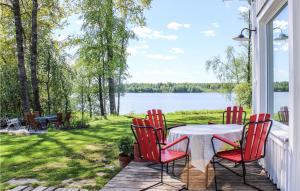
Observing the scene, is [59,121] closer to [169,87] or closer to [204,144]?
[204,144]

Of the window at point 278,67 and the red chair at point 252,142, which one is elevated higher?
the window at point 278,67

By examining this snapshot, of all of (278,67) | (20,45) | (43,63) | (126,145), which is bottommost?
(126,145)

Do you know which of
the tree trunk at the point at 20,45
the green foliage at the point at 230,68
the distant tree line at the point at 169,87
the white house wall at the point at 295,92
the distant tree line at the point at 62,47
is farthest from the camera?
Result: the distant tree line at the point at 169,87

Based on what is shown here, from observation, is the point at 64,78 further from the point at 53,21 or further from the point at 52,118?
the point at 52,118

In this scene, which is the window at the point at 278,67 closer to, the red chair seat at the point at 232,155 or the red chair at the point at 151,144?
the red chair seat at the point at 232,155

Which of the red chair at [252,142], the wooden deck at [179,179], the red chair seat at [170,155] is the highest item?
the red chair at [252,142]

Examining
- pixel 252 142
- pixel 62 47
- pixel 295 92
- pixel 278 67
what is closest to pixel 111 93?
pixel 62 47

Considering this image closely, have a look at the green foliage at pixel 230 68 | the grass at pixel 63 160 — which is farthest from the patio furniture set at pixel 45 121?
the green foliage at pixel 230 68

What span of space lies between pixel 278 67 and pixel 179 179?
6.87 ft

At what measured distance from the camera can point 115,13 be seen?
1869cm

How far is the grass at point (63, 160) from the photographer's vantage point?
198 inches

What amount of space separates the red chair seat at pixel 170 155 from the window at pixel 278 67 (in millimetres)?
1393

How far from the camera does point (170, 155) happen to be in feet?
14.1

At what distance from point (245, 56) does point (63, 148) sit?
16924 mm
